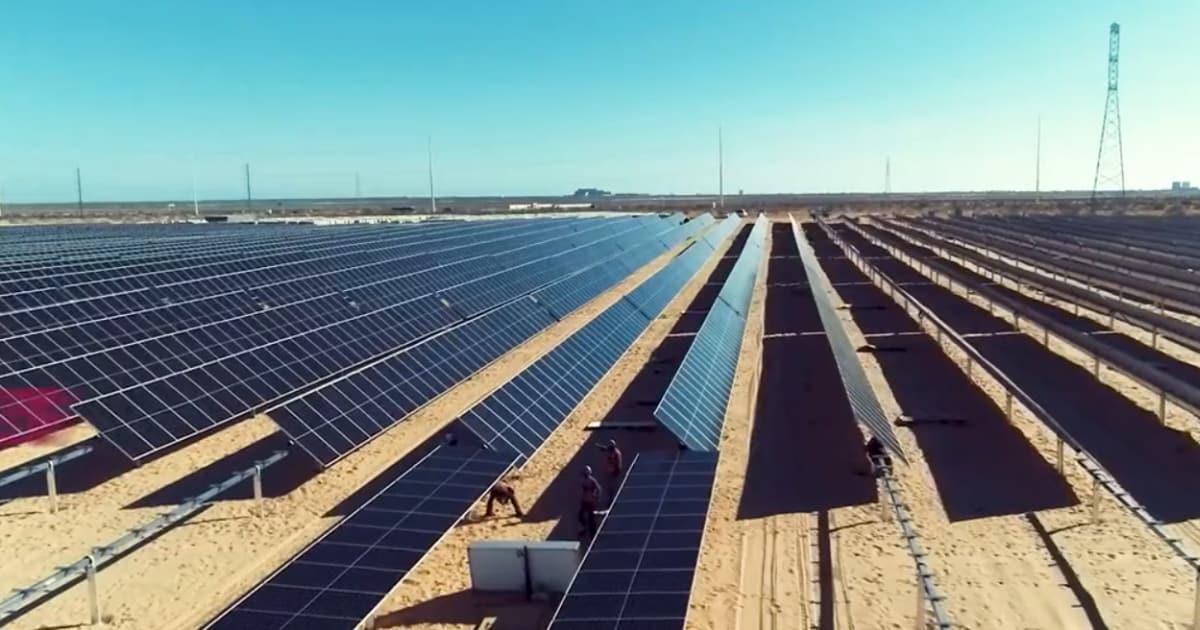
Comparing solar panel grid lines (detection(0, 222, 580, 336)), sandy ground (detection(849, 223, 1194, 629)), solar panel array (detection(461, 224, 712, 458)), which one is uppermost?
solar panel grid lines (detection(0, 222, 580, 336))

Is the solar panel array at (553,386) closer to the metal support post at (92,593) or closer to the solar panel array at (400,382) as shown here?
the solar panel array at (400,382)

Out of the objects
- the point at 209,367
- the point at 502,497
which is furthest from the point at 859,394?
the point at 209,367

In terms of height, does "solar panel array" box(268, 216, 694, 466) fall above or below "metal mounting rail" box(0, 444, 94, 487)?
above

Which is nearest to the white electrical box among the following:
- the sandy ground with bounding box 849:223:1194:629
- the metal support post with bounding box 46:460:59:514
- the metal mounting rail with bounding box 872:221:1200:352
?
the sandy ground with bounding box 849:223:1194:629

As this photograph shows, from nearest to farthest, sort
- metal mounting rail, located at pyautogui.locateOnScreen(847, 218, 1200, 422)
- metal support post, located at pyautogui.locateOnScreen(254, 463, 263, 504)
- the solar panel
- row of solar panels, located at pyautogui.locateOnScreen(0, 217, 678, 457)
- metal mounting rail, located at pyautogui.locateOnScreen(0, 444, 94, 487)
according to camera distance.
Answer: the solar panel < metal support post, located at pyautogui.locateOnScreen(254, 463, 263, 504) < metal mounting rail, located at pyautogui.locateOnScreen(0, 444, 94, 487) < row of solar panels, located at pyautogui.locateOnScreen(0, 217, 678, 457) < metal mounting rail, located at pyautogui.locateOnScreen(847, 218, 1200, 422)

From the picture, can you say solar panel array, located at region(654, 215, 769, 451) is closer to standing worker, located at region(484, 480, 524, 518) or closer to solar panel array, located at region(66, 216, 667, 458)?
standing worker, located at region(484, 480, 524, 518)

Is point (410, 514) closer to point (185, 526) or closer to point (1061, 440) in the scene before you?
point (185, 526)

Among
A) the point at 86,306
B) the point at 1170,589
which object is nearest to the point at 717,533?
the point at 1170,589

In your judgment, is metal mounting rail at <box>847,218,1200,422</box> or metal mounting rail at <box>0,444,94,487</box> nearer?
metal mounting rail at <box>0,444,94,487</box>
